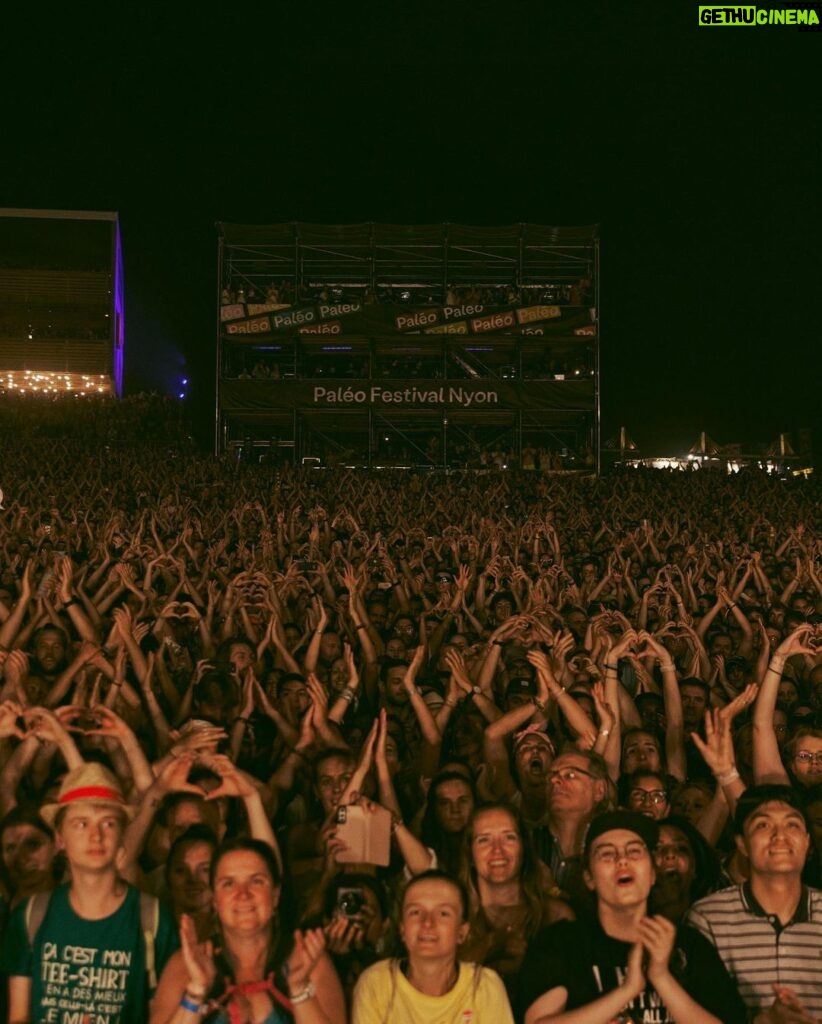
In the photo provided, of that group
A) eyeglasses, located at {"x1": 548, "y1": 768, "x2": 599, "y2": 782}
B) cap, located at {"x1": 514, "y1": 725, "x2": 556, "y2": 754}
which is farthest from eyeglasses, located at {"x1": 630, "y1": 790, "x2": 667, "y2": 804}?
cap, located at {"x1": 514, "y1": 725, "x2": 556, "y2": 754}

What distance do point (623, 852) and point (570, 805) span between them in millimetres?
1052

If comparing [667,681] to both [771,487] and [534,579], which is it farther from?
[771,487]

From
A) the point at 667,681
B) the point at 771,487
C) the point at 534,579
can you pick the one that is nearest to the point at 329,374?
the point at 771,487

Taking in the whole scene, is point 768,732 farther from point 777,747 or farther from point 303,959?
point 303,959

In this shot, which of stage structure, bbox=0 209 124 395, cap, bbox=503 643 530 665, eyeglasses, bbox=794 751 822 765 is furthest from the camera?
stage structure, bbox=0 209 124 395

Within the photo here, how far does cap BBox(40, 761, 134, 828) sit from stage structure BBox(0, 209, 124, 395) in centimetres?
4326

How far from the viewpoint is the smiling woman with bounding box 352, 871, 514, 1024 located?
3.33m

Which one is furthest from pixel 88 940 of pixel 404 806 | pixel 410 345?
pixel 410 345

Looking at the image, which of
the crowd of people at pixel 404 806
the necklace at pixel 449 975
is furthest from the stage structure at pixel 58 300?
the necklace at pixel 449 975

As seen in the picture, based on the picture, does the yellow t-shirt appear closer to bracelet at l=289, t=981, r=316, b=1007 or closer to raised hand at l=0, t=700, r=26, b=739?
bracelet at l=289, t=981, r=316, b=1007

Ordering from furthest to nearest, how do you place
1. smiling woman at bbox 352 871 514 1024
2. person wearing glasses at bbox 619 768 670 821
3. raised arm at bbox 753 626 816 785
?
1. raised arm at bbox 753 626 816 785
2. person wearing glasses at bbox 619 768 670 821
3. smiling woman at bbox 352 871 514 1024

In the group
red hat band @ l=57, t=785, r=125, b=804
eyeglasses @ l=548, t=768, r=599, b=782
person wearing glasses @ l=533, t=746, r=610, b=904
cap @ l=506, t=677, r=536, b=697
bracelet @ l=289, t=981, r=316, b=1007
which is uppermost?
cap @ l=506, t=677, r=536, b=697

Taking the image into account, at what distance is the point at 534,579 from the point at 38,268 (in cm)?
3910

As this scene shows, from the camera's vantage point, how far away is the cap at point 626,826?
3.59 m
